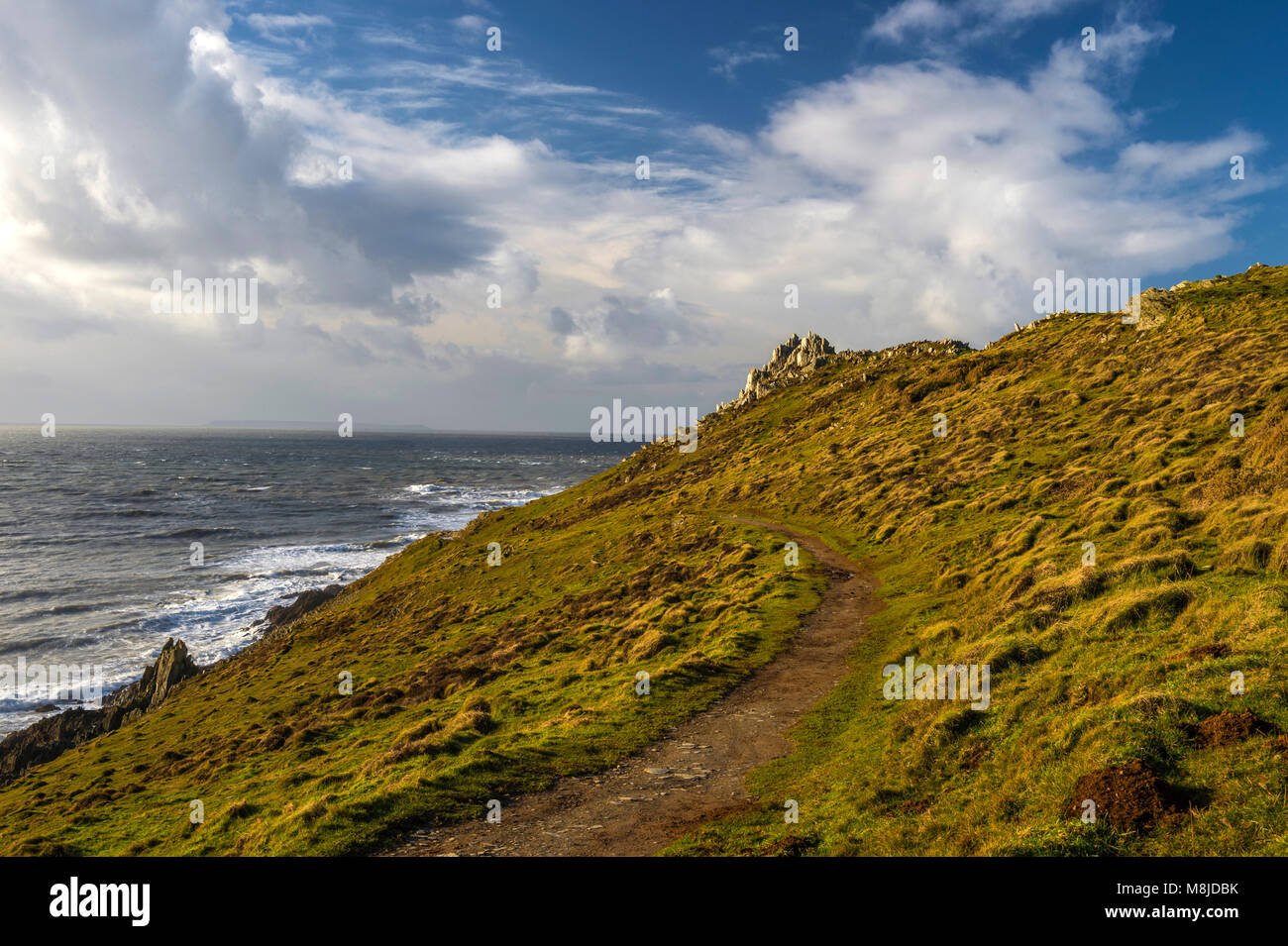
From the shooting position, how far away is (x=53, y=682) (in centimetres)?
4306

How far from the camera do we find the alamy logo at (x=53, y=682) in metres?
40.8

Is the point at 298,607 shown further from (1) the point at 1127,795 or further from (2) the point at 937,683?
(1) the point at 1127,795

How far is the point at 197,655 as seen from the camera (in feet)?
157

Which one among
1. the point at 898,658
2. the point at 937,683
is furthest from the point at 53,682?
the point at 937,683

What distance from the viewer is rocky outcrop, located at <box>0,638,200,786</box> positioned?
108 ft

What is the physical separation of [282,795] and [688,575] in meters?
25.6

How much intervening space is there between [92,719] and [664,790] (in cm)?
3983

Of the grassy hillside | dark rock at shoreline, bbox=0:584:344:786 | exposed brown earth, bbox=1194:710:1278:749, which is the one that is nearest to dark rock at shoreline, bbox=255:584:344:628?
the grassy hillside

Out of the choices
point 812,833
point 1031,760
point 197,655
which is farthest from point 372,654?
point 1031,760

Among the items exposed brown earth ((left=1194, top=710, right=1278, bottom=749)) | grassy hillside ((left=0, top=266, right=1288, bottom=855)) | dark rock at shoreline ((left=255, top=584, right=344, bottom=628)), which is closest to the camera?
exposed brown earth ((left=1194, top=710, right=1278, bottom=749))

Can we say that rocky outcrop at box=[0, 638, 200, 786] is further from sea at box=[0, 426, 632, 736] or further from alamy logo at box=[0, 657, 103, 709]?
sea at box=[0, 426, 632, 736]

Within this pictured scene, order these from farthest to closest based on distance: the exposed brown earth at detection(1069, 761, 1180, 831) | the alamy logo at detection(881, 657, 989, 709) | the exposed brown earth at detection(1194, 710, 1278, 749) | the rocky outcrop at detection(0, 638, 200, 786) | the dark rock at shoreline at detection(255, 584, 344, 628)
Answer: the dark rock at shoreline at detection(255, 584, 344, 628) < the rocky outcrop at detection(0, 638, 200, 786) < the alamy logo at detection(881, 657, 989, 709) < the exposed brown earth at detection(1194, 710, 1278, 749) < the exposed brown earth at detection(1069, 761, 1180, 831)
